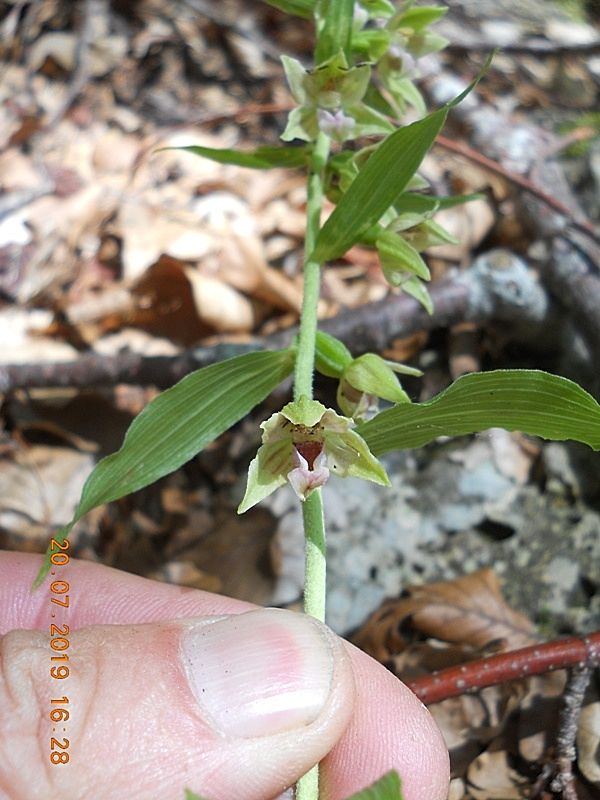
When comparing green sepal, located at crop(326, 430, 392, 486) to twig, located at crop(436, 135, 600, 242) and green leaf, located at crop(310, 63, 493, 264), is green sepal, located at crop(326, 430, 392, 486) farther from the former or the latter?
twig, located at crop(436, 135, 600, 242)

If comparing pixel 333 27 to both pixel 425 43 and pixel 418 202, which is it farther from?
pixel 418 202

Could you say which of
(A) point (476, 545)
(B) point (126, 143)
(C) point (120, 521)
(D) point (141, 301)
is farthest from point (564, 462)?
(B) point (126, 143)

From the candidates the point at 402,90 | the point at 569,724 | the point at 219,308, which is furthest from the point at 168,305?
the point at 569,724

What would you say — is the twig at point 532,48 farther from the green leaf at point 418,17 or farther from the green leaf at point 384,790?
the green leaf at point 384,790

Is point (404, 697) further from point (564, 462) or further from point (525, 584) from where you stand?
point (564, 462)

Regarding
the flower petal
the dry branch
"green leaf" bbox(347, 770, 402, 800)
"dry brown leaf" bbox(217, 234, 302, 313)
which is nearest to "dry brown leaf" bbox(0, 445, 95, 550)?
the dry branch

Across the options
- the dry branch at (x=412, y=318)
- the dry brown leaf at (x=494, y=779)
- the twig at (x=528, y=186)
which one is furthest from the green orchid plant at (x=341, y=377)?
the twig at (x=528, y=186)
